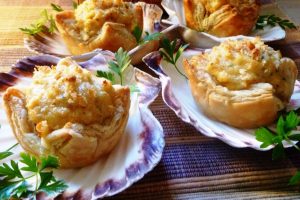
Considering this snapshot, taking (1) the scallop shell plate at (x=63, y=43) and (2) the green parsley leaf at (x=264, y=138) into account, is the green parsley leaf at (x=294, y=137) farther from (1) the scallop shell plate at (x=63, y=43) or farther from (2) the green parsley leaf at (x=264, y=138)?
(1) the scallop shell plate at (x=63, y=43)

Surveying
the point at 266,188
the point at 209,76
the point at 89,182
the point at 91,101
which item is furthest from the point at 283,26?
the point at 89,182

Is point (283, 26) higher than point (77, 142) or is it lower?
lower

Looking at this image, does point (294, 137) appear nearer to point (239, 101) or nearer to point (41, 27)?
point (239, 101)

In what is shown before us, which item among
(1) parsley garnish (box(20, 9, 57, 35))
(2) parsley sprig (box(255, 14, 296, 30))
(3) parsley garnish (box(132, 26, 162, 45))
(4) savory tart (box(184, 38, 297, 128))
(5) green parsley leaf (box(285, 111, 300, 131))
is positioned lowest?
(2) parsley sprig (box(255, 14, 296, 30))

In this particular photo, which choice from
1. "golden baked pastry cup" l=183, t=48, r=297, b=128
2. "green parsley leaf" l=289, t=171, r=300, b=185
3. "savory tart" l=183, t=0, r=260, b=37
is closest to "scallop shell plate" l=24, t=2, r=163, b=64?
"savory tart" l=183, t=0, r=260, b=37

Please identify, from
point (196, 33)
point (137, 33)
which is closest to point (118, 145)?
point (137, 33)

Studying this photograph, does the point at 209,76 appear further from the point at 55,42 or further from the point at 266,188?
the point at 55,42

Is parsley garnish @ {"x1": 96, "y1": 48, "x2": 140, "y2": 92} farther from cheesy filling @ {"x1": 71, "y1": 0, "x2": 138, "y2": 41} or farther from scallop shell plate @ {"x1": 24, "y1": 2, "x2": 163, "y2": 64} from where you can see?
cheesy filling @ {"x1": 71, "y1": 0, "x2": 138, "y2": 41}
